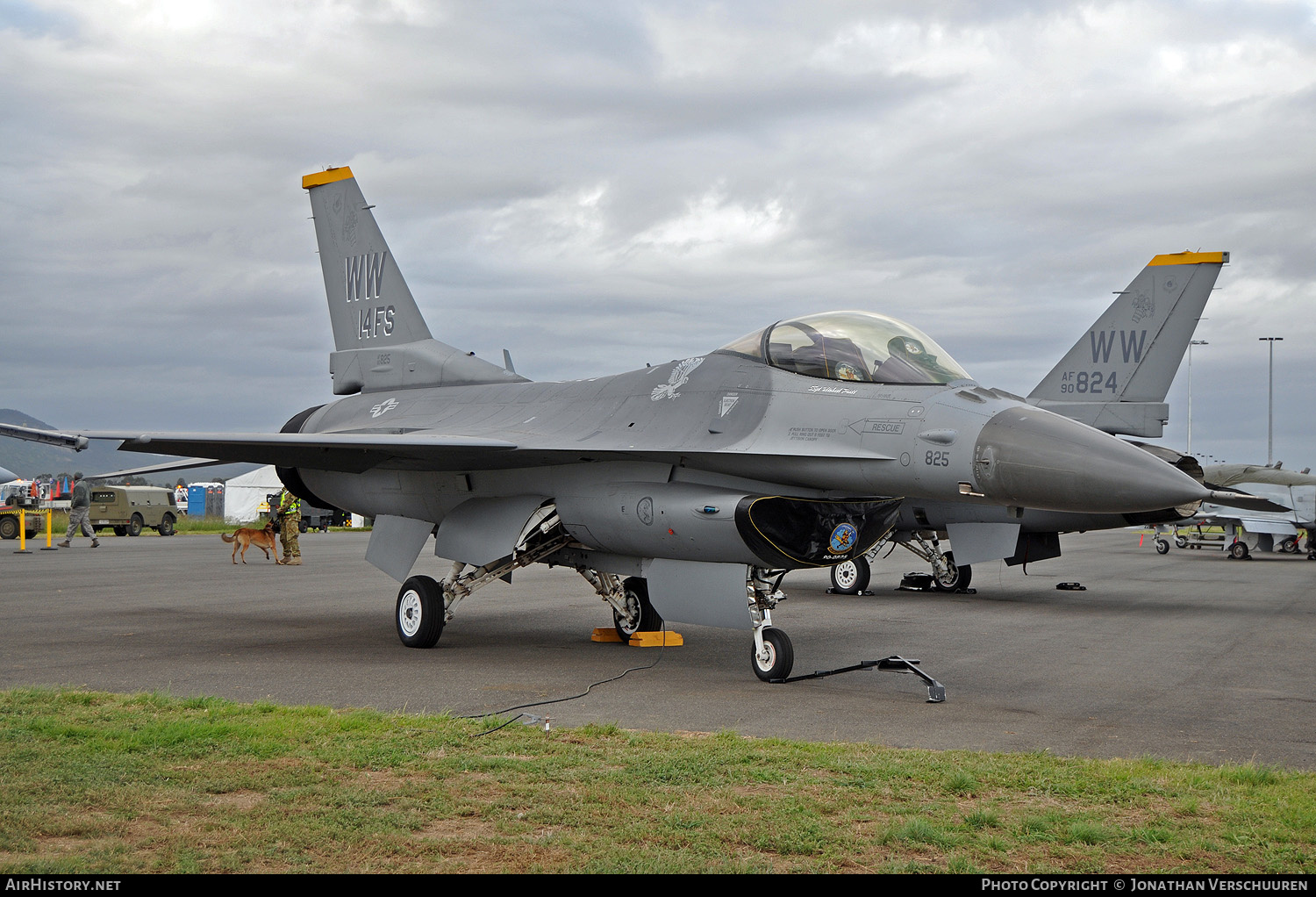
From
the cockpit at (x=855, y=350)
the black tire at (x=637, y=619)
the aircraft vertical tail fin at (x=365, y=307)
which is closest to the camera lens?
the cockpit at (x=855, y=350)

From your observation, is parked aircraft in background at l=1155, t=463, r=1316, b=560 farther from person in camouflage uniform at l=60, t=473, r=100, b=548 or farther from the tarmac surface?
person in camouflage uniform at l=60, t=473, r=100, b=548

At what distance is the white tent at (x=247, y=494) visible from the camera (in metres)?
50.3

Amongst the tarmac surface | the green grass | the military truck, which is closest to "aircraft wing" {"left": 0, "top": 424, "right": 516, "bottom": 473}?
the tarmac surface

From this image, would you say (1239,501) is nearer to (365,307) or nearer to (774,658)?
(774,658)

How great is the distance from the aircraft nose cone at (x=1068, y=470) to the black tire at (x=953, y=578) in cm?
1051

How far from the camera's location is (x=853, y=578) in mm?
17359

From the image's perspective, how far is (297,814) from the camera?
4.34 meters

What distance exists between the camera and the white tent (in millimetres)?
50344

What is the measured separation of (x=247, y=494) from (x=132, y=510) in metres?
15.6

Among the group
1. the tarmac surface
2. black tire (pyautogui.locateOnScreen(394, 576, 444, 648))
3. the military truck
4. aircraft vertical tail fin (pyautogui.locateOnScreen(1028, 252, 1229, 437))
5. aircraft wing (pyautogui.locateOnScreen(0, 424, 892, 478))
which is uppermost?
aircraft vertical tail fin (pyautogui.locateOnScreen(1028, 252, 1229, 437))

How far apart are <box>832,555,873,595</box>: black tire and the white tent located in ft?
126

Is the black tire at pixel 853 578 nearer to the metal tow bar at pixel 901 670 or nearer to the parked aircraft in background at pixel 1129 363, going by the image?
the parked aircraft in background at pixel 1129 363

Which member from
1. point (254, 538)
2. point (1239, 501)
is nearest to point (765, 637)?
point (1239, 501)

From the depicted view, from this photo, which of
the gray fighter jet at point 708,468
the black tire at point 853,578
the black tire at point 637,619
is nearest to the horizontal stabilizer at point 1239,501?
the gray fighter jet at point 708,468
